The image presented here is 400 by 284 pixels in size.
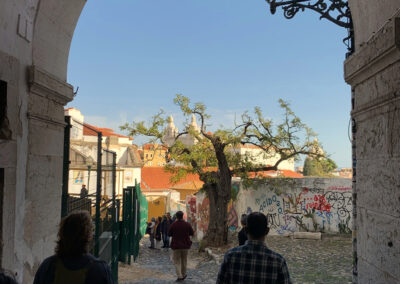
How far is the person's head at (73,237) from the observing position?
2.17 metres

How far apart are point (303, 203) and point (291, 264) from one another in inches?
193

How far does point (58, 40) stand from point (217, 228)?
1024 centimetres

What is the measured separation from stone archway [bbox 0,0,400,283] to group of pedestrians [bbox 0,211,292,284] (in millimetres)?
1131

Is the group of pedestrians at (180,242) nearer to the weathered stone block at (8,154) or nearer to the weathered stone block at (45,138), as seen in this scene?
the weathered stone block at (45,138)

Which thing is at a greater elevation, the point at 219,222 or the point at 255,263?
the point at 255,263

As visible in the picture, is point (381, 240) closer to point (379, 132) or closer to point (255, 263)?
point (379, 132)

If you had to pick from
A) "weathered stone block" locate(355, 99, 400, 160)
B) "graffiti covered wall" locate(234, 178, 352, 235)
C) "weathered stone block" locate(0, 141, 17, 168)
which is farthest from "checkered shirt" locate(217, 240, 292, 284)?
"graffiti covered wall" locate(234, 178, 352, 235)

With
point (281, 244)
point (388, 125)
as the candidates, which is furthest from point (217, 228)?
point (388, 125)

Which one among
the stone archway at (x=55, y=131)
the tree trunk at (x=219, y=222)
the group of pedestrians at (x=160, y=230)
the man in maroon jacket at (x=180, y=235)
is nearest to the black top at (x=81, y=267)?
the stone archway at (x=55, y=131)

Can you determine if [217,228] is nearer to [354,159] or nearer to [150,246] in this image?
[150,246]

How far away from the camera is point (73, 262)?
2.16 metres

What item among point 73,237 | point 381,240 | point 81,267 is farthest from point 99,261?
point 381,240

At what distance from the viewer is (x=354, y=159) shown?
4203 mm

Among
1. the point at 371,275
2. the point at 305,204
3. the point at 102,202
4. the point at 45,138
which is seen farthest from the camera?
the point at 305,204
